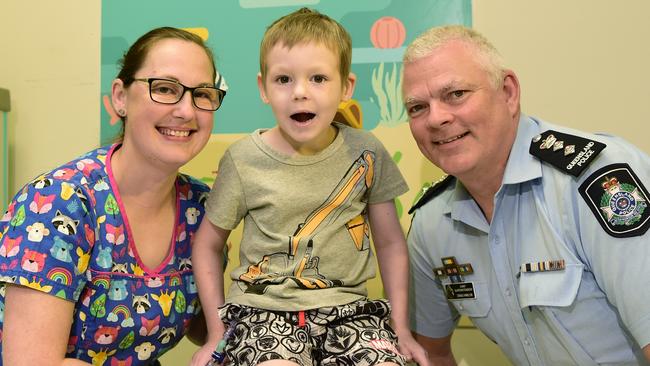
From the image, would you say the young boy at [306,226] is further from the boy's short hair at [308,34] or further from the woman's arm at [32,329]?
the woman's arm at [32,329]

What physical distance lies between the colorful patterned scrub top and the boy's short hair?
54 cm

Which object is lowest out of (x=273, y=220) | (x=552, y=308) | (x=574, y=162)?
(x=552, y=308)

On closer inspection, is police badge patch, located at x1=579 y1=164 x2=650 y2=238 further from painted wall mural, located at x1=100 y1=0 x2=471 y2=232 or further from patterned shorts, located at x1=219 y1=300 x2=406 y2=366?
painted wall mural, located at x1=100 y1=0 x2=471 y2=232

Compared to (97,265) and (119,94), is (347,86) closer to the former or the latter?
(119,94)

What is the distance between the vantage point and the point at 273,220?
59.3 inches

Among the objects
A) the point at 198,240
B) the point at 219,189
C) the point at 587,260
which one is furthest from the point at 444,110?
the point at 198,240

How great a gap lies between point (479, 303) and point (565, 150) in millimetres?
504

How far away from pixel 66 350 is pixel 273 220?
596 mm

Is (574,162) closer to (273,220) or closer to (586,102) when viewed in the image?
(586,102)

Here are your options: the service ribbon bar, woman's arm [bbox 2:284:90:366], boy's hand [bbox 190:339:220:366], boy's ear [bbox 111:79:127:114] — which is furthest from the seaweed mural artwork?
woman's arm [bbox 2:284:90:366]

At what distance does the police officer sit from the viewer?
4.36 ft

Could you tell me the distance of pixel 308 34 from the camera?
4.73 feet

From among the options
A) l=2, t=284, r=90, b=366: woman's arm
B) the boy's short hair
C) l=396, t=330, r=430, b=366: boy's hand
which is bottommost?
l=396, t=330, r=430, b=366: boy's hand

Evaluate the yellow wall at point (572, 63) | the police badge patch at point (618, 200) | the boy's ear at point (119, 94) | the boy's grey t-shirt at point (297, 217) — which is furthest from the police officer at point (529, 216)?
the boy's ear at point (119, 94)
